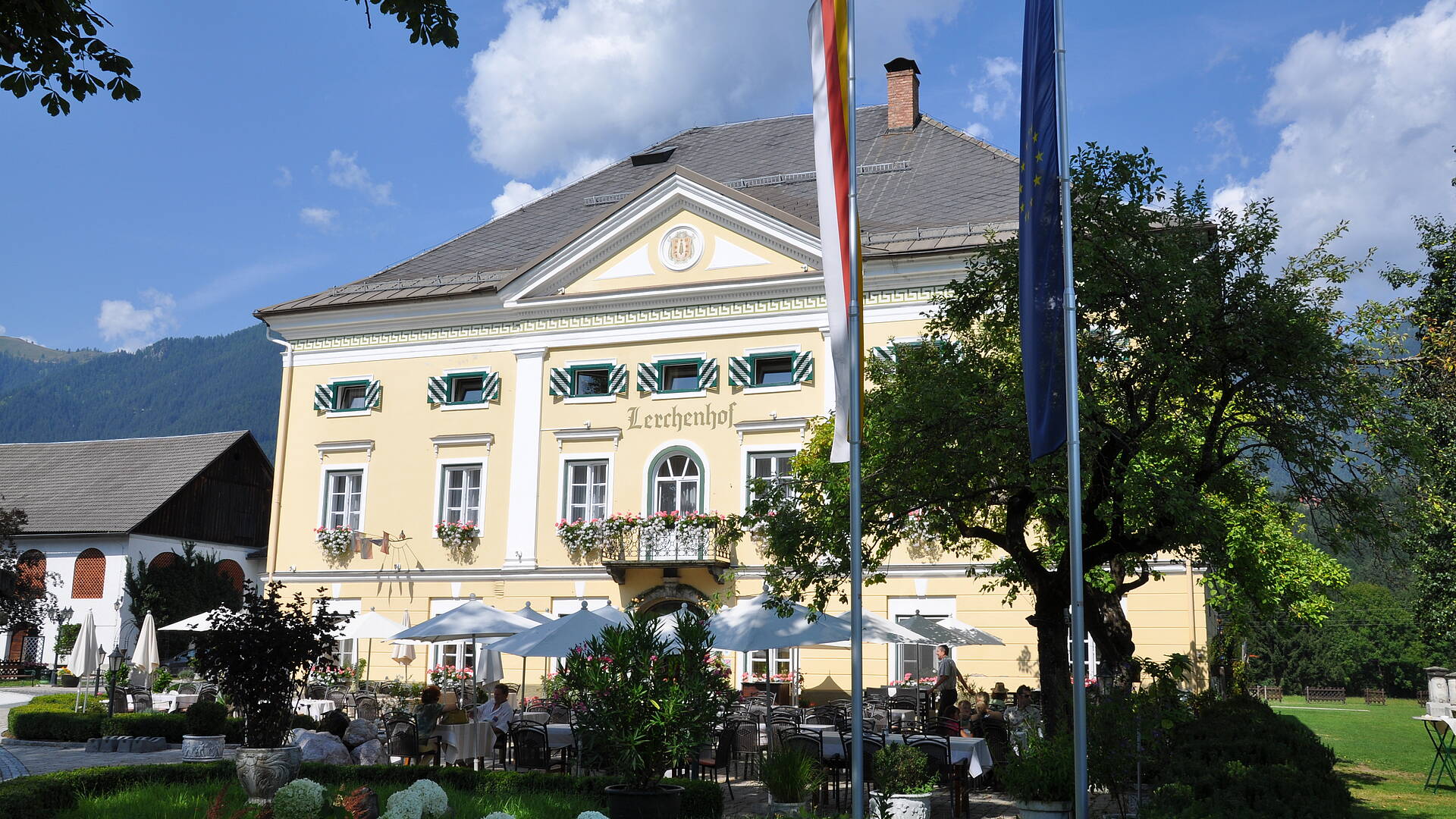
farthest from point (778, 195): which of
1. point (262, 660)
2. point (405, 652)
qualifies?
point (262, 660)

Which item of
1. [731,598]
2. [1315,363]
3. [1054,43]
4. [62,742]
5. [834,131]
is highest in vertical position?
[1054,43]

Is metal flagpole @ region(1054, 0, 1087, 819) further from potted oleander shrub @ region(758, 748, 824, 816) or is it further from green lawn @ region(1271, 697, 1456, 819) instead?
green lawn @ region(1271, 697, 1456, 819)

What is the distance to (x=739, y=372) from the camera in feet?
88.2

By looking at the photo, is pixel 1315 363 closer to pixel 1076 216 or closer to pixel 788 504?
pixel 1076 216

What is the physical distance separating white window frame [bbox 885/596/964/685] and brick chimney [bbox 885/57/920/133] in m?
13.0

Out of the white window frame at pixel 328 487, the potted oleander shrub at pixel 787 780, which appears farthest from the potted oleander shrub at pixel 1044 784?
the white window frame at pixel 328 487

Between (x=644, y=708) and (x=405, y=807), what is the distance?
197cm

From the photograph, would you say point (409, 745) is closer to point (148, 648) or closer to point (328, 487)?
point (148, 648)

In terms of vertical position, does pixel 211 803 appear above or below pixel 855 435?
below

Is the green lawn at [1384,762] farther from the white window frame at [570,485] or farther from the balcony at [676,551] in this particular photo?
the white window frame at [570,485]

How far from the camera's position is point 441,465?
95.9 ft

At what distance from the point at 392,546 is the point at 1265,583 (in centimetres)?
1990

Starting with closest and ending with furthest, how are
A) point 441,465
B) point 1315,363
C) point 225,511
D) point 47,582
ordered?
1. point 1315,363
2. point 441,465
3. point 47,582
4. point 225,511

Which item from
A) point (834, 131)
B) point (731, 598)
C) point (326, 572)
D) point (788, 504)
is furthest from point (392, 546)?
point (834, 131)
